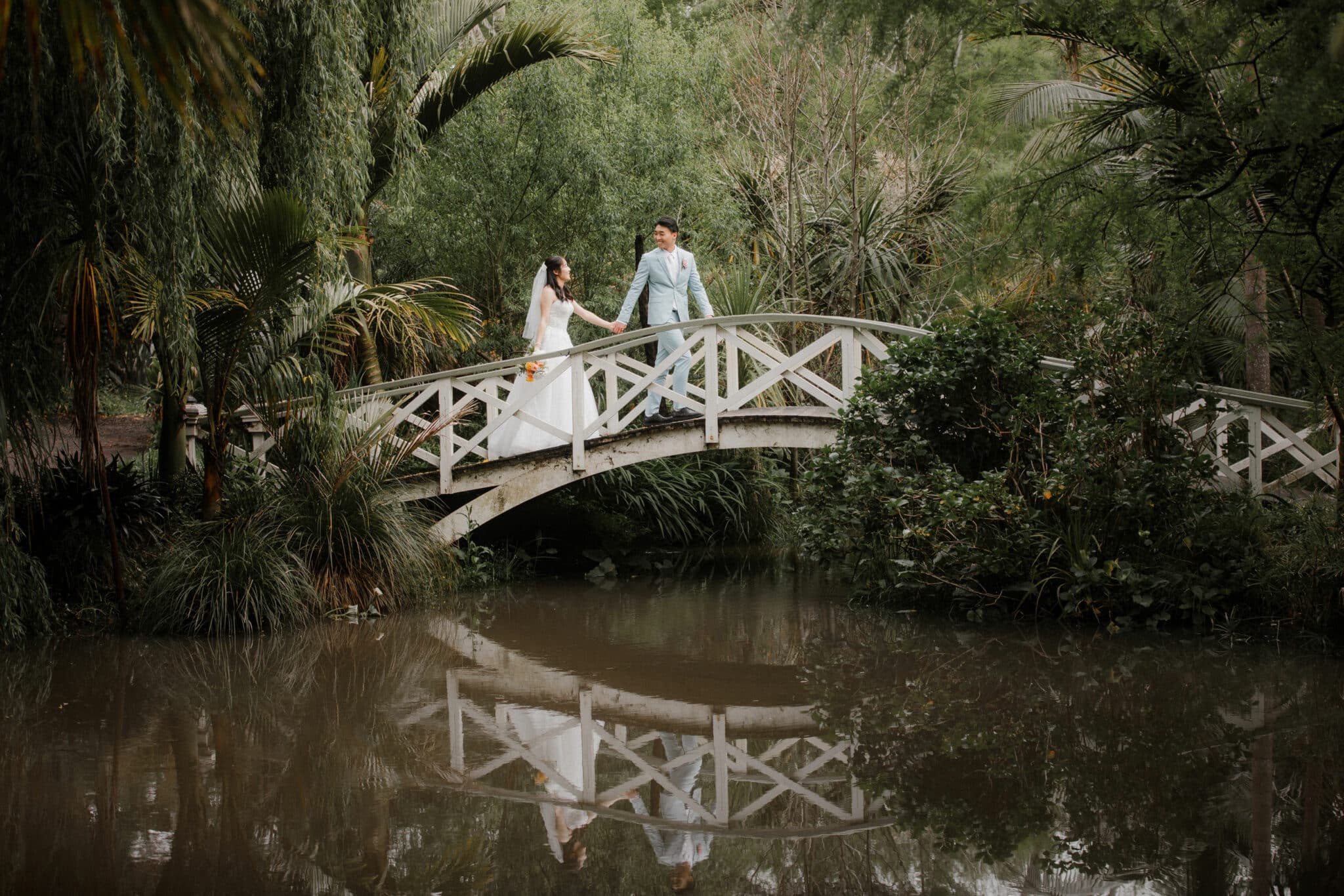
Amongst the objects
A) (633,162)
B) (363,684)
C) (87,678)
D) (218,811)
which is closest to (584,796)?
(218,811)

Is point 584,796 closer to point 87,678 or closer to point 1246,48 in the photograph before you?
point 87,678

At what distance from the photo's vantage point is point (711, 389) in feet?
36.6

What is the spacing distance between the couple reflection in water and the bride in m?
5.43

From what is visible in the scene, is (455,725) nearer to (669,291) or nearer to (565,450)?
(565,450)

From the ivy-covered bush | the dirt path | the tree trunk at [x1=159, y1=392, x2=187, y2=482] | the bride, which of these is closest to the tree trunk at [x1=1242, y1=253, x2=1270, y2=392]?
the ivy-covered bush

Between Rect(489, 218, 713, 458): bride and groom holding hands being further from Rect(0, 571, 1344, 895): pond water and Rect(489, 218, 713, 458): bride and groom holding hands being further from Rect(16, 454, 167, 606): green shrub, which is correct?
Rect(16, 454, 167, 606): green shrub

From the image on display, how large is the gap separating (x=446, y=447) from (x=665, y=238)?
278 cm

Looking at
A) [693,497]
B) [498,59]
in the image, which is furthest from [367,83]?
[693,497]

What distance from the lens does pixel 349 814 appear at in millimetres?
4930

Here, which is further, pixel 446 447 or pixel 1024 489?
pixel 446 447

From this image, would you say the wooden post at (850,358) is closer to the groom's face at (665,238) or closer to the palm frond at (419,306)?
the groom's face at (665,238)

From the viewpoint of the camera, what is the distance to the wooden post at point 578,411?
11.5m

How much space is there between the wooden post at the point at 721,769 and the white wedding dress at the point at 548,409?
567 centimetres

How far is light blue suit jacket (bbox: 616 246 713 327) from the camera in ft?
37.8
